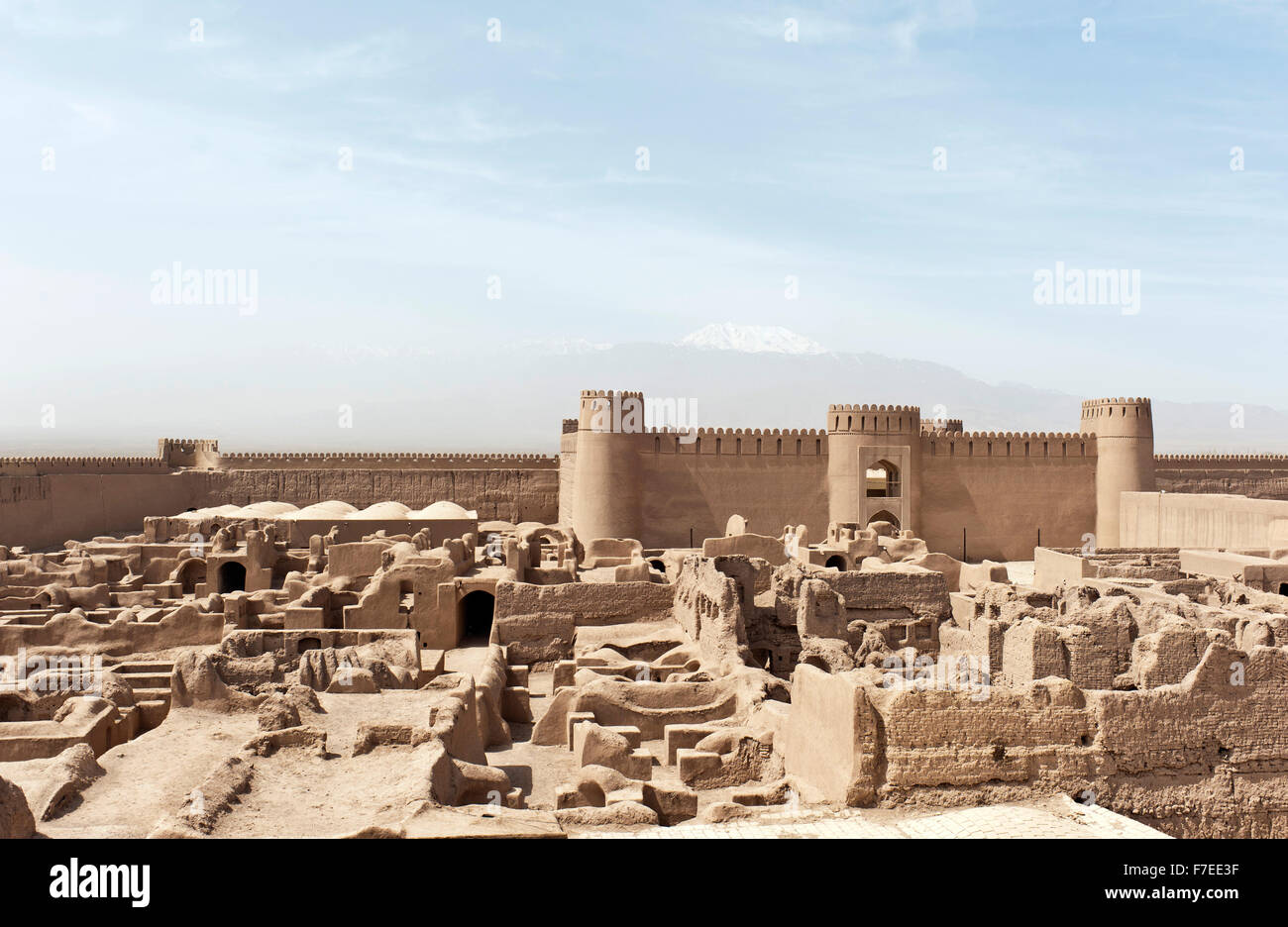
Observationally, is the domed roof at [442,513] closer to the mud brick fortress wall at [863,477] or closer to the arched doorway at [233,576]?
the mud brick fortress wall at [863,477]

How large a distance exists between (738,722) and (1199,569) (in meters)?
13.3

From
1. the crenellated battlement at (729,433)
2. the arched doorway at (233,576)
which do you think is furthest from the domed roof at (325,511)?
the crenellated battlement at (729,433)

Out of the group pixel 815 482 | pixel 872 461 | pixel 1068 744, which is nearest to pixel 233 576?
pixel 815 482

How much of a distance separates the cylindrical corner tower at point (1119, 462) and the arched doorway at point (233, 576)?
25.6m

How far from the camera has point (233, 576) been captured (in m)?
24.2

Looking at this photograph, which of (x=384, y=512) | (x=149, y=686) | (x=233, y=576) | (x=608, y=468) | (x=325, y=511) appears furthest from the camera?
(x=608, y=468)

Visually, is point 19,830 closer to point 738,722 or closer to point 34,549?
point 738,722

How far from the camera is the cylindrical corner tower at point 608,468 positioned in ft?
97.5

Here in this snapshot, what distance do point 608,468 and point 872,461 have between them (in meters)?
8.13

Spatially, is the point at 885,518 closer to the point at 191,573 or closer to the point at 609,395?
the point at 609,395

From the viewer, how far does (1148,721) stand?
10320 millimetres

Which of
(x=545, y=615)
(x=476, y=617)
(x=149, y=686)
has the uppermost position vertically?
(x=545, y=615)
